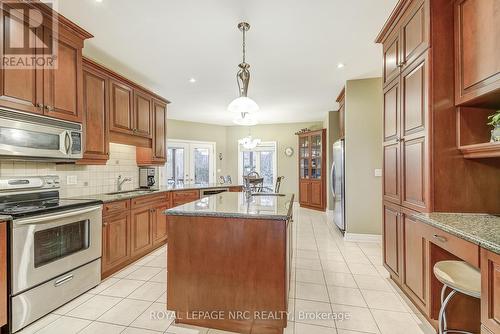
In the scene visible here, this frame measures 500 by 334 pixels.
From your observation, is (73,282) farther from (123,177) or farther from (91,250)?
(123,177)

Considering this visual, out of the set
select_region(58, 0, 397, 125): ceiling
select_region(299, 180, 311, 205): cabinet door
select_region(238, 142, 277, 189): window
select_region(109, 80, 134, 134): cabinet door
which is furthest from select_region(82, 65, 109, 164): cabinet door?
select_region(299, 180, 311, 205): cabinet door

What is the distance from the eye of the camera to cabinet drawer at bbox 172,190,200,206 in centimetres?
414

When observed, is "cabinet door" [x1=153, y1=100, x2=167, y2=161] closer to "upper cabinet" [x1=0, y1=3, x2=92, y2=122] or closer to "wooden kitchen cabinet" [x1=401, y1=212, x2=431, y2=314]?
"upper cabinet" [x1=0, y1=3, x2=92, y2=122]

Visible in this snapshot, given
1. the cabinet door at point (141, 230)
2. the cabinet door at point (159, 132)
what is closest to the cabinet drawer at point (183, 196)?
the cabinet door at point (141, 230)

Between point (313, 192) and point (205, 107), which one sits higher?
point (205, 107)

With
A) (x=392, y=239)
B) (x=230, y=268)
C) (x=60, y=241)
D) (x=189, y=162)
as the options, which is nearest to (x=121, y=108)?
(x=60, y=241)

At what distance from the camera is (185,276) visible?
6.33 ft

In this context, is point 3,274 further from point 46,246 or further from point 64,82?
point 64,82

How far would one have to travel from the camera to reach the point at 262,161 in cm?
802

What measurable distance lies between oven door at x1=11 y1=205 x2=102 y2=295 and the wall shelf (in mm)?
3299

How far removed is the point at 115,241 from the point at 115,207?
1.32ft

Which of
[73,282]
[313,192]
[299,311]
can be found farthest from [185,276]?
[313,192]

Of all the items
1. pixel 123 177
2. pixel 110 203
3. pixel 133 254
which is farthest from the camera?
pixel 123 177

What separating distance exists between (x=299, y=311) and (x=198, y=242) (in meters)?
1.11
